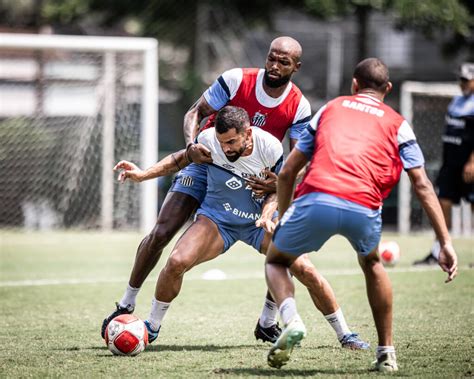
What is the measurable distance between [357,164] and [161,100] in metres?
18.1

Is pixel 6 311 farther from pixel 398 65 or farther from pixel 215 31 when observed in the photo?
pixel 398 65

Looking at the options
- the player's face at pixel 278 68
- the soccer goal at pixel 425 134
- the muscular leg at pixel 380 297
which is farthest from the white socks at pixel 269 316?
the soccer goal at pixel 425 134

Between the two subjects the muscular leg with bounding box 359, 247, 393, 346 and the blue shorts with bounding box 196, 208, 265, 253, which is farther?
the blue shorts with bounding box 196, 208, 265, 253

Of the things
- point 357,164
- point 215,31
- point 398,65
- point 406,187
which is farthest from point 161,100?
point 357,164

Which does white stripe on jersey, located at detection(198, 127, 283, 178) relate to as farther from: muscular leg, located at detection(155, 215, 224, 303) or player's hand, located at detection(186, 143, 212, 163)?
muscular leg, located at detection(155, 215, 224, 303)

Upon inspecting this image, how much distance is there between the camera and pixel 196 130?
7.75 metres

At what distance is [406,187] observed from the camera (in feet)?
63.3

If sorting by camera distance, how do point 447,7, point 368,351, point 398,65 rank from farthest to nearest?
1. point 398,65
2. point 447,7
3. point 368,351

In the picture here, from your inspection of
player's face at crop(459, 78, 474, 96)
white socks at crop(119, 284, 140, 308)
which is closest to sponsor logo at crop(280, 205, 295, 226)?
white socks at crop(119, 284, 140, 308)

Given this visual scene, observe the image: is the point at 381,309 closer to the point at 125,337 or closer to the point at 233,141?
the point at 233,141

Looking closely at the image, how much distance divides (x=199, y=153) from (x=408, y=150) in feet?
6.60

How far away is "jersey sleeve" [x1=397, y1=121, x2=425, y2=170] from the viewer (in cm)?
584

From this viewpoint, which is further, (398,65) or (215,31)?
(398,65)

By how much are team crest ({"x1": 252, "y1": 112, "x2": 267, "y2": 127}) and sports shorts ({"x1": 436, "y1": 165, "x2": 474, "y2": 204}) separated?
21.1 feet
